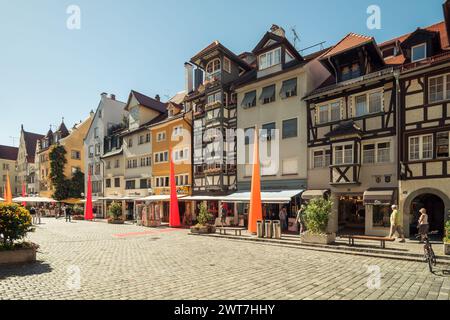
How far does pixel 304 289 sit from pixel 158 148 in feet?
99.0

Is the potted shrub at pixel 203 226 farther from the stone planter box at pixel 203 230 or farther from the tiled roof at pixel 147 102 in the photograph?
the tiled roof at pixel 147 102

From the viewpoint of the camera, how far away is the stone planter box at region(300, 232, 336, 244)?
1473cm

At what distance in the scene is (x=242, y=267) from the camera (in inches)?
411

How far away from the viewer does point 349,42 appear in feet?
70.5

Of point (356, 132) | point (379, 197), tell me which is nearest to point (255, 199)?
point (379, 197)

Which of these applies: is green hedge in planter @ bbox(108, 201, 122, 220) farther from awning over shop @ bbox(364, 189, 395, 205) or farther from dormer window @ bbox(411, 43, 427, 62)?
dormer window @ bbox(411, 43, 427, 62)

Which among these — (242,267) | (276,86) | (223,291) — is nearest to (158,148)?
(276,86)

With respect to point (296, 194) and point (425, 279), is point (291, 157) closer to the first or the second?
point (296, 194)

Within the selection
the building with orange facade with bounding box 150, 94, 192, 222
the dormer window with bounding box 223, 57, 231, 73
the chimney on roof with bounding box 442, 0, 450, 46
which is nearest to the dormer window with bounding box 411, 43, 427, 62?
the chimney on roof with bounding box 442, 0, 450, 46

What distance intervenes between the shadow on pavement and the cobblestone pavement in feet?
0.10

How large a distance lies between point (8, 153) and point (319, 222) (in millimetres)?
95460

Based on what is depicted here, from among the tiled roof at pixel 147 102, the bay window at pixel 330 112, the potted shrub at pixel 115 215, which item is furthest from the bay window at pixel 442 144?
the tiled roof at pixel 147 102

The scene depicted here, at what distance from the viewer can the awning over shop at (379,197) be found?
58.0ft

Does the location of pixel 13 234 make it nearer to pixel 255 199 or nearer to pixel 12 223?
pixel 12 223
